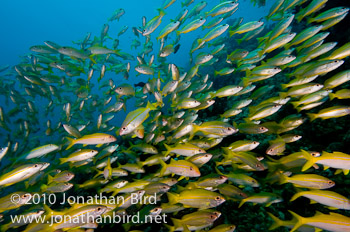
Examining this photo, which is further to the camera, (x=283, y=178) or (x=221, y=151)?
(x=221, y=151)

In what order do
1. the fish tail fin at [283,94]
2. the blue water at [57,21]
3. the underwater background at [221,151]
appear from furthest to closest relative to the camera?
1. the blue water at [57,21]
2. the fish tail fin at [283,94]
3. the underwater background at [221,151]

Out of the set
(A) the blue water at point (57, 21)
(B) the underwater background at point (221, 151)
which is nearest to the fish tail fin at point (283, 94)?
(B) the underwater background at point (221, 151)

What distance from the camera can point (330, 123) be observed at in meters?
4.84

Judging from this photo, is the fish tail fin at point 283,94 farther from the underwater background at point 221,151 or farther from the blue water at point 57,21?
the blue water at point 57,21

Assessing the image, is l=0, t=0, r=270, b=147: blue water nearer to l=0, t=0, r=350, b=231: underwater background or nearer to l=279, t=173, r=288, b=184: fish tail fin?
l=0, t=0, r=350, b=231: underwater background

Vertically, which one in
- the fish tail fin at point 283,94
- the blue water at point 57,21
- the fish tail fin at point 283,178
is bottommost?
the fish tail fin at point 283,178

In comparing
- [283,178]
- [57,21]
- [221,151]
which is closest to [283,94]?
[221,151]

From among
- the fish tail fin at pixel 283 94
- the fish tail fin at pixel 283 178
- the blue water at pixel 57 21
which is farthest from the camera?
the blue water at pixel 57 21

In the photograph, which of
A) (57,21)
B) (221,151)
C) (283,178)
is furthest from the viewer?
(57,21)

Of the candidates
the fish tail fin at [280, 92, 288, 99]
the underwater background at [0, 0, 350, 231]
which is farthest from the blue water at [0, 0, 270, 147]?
the fish tail fin at [280, 92, 288, 99]

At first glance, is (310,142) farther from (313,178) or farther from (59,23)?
(59,23)

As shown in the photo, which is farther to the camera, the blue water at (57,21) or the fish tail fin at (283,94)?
the blue water at (57,21)

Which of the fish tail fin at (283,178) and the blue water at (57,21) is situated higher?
the blue water at (57,21)

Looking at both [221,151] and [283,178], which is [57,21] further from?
[283,178]
